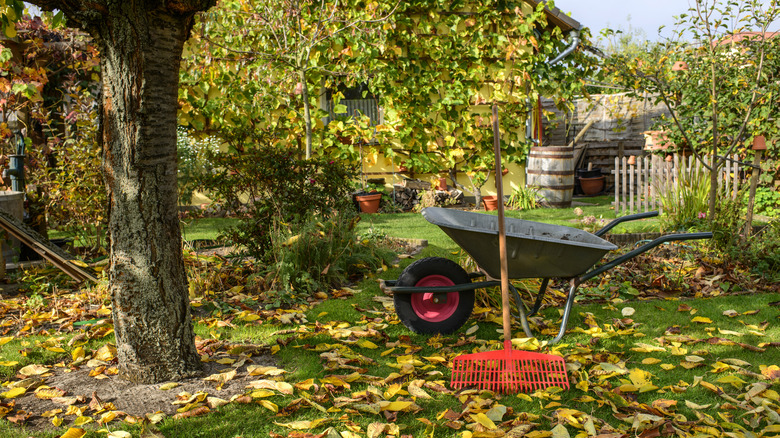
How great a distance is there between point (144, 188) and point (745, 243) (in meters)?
4.55

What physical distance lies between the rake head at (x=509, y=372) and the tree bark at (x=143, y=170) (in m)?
1.30

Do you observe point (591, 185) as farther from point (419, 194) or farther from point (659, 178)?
point (659, 178)

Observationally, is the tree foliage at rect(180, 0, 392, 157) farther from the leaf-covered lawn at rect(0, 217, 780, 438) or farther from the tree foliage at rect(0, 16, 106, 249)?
the leaf-covered lawn at rect(0, 217, 780, 438)

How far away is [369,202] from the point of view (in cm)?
869

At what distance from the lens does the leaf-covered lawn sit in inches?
88.5

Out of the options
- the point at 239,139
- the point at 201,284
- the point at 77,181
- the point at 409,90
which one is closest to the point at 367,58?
the point at 409,90

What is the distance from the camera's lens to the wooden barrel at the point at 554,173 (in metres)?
8.92

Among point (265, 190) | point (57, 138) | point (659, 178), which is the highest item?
point (57, 138)

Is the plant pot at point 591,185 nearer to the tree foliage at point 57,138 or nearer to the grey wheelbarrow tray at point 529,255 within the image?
the grey wheelbarrow tray at point 529,255

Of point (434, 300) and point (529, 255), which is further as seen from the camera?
point (434, 300)

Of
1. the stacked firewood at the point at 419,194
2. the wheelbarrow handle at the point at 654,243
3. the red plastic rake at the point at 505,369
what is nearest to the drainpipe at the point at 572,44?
the stacked firewood at the point at 419,194

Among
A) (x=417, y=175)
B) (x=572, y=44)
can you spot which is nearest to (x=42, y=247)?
(x=417, y=175)

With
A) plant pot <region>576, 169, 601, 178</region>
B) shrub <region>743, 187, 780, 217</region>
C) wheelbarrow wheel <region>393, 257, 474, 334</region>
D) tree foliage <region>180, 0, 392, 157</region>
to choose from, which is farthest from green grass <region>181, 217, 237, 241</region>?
plant pot <region>576, 169, 601, 178</region>

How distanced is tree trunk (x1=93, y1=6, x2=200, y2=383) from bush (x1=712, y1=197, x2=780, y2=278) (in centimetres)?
412
